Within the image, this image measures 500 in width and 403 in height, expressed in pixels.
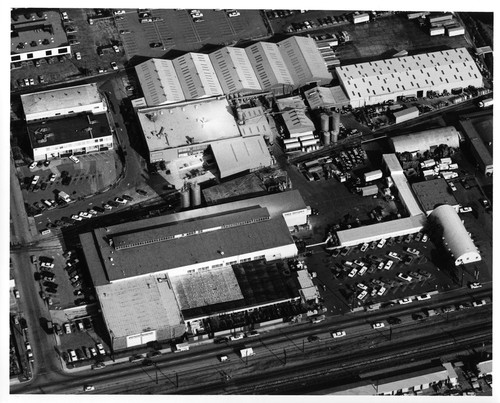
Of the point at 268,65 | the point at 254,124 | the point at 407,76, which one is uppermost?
the point at 268,65

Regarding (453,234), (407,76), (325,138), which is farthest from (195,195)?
(407,76)

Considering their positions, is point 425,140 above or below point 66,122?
below

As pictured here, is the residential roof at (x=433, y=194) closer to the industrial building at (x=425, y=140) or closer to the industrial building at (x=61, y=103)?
the industrial building at (x=425, y=140)

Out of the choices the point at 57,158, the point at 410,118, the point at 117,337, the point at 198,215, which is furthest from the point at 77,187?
the point at 410,118

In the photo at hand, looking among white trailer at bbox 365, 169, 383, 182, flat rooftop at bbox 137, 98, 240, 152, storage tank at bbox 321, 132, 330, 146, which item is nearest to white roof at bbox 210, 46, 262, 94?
flat rooftop at bbox 137, 98, 240, 152

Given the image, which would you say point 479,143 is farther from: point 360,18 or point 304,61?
point 360,18
